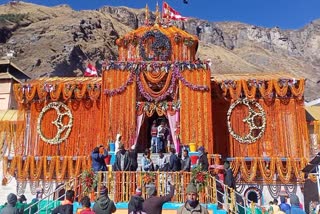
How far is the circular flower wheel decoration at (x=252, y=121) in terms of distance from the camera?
19.6 meters

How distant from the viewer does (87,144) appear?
19.9 m

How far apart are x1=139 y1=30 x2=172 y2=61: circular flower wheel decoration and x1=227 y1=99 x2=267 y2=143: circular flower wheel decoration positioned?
15.5 ft

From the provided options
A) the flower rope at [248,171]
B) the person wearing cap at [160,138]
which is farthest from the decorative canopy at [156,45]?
the flower rope at [248,171]

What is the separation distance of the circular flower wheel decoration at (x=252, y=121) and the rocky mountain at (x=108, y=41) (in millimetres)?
30069

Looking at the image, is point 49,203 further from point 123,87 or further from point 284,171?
point 284,171

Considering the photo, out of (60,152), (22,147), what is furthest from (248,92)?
(22,147)

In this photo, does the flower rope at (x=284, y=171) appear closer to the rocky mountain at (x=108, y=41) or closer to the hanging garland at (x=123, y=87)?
the hanging garland at (x=123, y=87)

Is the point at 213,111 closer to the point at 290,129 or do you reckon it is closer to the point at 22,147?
the point at 290,129

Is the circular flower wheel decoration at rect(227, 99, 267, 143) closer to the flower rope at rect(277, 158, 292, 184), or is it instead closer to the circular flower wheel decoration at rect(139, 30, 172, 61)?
the flower rope at rect(277, 158, 292, 184)

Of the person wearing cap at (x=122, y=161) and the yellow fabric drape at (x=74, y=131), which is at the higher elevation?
the yellow fabric drape at (x=74, y=131)

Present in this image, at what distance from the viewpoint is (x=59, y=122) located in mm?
20344

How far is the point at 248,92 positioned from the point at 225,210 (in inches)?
396

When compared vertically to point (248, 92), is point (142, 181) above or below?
below

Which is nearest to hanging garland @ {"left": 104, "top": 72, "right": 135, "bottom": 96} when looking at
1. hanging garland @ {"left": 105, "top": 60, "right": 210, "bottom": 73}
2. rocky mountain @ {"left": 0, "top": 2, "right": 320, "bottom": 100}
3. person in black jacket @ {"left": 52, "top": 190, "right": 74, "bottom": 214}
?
hanging garland @ {"left": 105, "top": 60, "right": 210, "bottom": 73}
